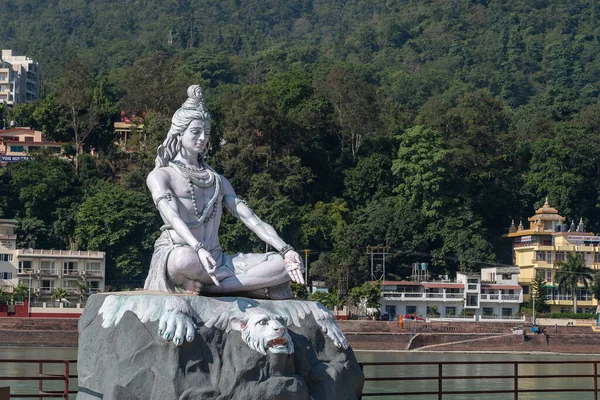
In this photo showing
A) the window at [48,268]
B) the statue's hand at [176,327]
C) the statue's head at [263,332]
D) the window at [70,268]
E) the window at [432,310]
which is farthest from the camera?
the window at [432,310]

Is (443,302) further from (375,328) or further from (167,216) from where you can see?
(167,216)

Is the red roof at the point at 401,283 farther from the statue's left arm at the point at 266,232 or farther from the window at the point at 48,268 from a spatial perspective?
the statue's left arm at the point at 266,232

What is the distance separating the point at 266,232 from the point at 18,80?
282ft

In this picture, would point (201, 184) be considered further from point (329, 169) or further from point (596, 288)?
point (329, 169)

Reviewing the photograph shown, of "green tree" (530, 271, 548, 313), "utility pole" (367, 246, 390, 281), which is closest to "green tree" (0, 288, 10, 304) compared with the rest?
"utility pole" (367, 246, 390, 281)

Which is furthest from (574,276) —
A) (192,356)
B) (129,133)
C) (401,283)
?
(192,356)

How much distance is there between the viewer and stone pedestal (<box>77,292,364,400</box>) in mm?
11398

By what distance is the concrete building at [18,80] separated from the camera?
95.1m

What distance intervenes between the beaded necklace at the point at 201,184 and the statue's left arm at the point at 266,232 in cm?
19

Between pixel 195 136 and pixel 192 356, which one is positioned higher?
pixel 195 136

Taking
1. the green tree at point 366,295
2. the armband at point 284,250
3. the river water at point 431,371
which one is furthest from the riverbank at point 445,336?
the armband at point 284,250

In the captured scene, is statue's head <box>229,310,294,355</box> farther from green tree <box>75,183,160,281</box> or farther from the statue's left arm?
green tree <box>75,183,160,281</box>

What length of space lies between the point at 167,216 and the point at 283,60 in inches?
3533

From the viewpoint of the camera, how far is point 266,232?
13.2 meters
